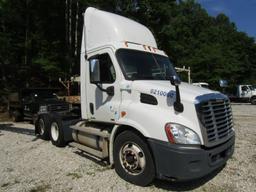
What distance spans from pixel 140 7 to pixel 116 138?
23.1 m

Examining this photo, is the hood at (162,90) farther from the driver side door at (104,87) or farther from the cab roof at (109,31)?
the cab roof at (109,31)

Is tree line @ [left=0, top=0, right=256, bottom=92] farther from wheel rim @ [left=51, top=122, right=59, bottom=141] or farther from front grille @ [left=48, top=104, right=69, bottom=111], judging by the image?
wheel rim @ [left=51, top=122, right=59, bottom=141]

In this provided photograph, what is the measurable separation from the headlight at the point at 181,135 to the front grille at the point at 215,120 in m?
0.22

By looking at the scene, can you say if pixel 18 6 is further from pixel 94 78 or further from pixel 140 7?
pixel 94 78

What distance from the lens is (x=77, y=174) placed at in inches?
215

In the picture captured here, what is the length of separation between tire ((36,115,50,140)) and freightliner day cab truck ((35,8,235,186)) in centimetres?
232

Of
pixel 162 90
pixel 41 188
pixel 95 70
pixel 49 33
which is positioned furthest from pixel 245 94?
pixel 41 188

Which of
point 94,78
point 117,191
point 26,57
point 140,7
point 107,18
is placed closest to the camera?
point 117,191

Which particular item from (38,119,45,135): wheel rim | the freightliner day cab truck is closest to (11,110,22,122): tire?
(38,119,45,135): wheel rim

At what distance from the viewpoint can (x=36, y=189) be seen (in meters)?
4.72

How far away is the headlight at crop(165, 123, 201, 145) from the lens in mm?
4148

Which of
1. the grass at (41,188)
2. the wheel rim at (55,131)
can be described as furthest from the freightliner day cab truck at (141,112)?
the wheel rim at (55,131)

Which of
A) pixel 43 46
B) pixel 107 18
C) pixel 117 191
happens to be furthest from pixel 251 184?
pixel 43 46

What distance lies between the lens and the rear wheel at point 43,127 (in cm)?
872
